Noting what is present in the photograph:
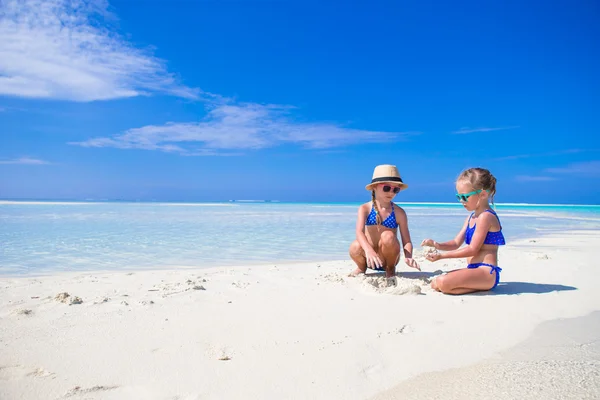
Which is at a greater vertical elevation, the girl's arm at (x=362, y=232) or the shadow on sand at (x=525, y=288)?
the girl's arm at (x=362, y=232)

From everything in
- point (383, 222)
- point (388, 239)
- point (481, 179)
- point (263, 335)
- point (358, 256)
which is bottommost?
point (263, 335)

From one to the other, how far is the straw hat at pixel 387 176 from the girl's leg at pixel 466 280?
1.11 metres

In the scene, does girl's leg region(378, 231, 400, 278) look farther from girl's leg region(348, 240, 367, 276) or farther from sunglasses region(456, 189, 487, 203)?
sunglasses region(456, 189, 487, 203)

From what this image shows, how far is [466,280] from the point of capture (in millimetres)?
3539

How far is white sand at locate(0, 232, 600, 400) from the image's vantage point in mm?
1817

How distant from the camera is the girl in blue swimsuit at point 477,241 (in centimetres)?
352

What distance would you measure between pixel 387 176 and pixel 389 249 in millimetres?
794

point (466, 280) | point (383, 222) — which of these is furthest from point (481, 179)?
point (383, 222)

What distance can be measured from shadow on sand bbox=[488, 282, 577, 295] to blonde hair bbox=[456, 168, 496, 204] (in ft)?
3.15

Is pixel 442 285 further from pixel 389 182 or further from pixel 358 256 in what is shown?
pixel 389 182

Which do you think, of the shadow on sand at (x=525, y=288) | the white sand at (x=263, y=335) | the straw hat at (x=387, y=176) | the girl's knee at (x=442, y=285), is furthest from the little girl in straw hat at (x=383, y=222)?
the shadow on sand at (x=525, y=288)

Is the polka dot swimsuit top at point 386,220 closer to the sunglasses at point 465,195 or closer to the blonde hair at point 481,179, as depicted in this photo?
the sunglasses at point 465,195

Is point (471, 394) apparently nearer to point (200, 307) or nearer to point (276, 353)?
point (276, 353)

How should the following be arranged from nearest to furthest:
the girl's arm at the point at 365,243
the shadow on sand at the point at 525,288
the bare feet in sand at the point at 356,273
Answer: the shadow on sand at the point at 525,288, the girl's arm at the point at 365,243, the bare feet in sand at the point at 356,273
